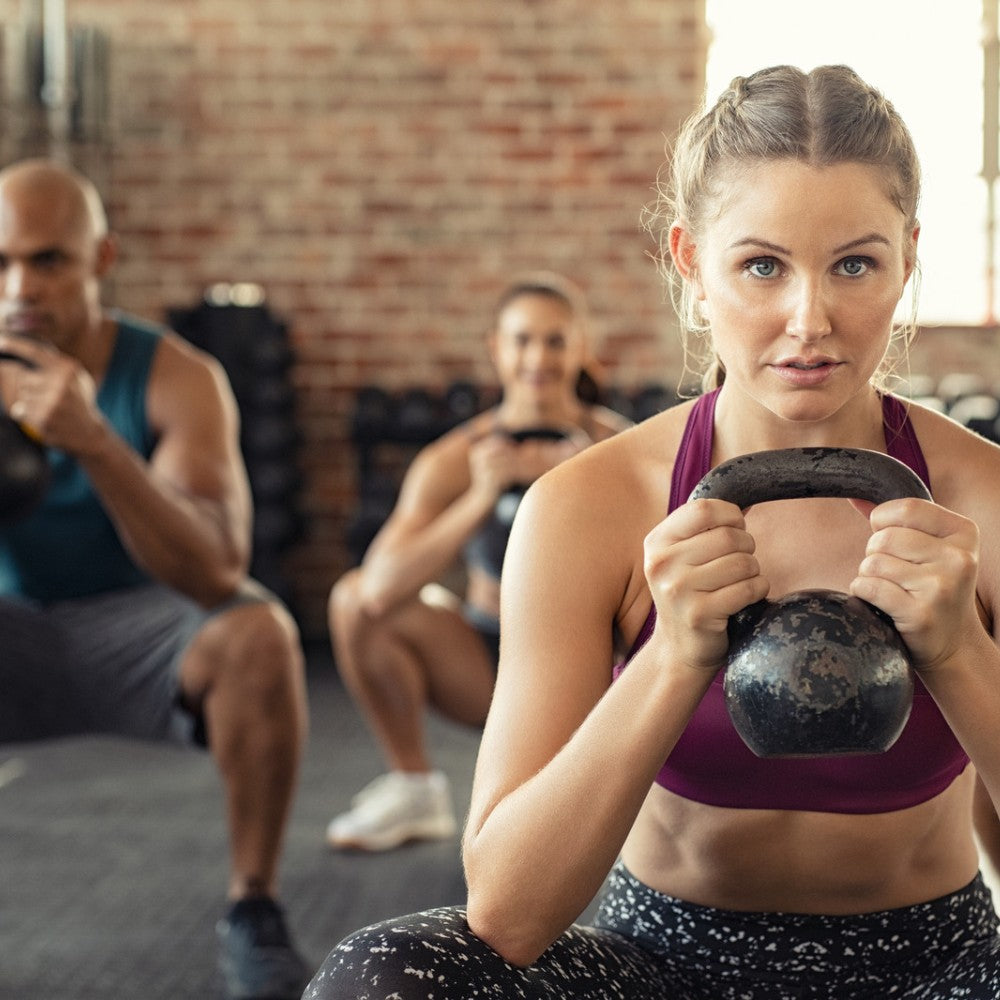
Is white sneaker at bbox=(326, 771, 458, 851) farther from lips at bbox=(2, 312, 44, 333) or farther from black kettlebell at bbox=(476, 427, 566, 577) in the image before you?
lips at bbox=(2, 312, 44, 333)

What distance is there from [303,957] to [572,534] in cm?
122

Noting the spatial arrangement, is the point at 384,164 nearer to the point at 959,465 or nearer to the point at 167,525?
the point at 167,525

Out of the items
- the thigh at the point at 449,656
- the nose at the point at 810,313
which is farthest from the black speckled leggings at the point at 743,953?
the thigh at the point at 449,656

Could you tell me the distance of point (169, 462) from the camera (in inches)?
87.9

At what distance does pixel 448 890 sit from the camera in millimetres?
2418

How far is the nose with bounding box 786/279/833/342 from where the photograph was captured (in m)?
1.02

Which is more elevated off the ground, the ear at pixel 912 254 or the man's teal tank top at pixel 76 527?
the ear at pixel 912 254

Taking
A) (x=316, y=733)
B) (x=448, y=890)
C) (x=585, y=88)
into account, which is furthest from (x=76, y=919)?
(x=585, y=88)

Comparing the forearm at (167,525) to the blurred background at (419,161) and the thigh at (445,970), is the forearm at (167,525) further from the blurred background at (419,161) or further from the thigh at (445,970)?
the blurred background at (419,161)

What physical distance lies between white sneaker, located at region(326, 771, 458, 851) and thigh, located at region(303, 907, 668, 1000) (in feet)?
5.15

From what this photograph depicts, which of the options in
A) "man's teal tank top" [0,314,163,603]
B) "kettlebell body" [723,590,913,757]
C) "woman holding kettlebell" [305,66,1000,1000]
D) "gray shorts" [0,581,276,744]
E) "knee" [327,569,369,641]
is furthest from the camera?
"knee" [327,569,369,641]

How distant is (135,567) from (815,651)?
1.67 meters

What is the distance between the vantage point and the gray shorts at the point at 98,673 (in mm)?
2146

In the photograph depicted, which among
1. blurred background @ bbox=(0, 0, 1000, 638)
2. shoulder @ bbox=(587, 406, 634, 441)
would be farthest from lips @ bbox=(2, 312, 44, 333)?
blurred background @ bbox=(0, 0, 1000, 638)
